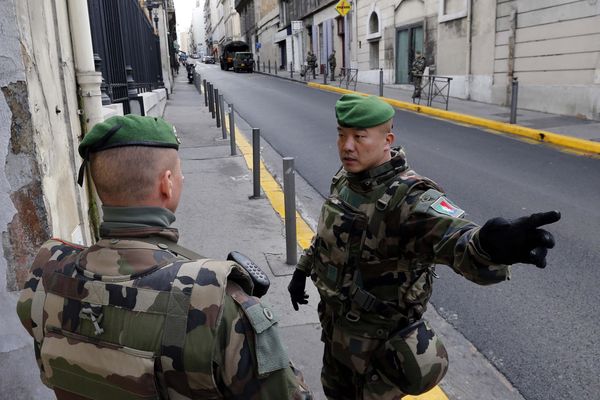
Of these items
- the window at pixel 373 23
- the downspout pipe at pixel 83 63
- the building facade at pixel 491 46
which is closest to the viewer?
the downspout pipe at pixel 83 63

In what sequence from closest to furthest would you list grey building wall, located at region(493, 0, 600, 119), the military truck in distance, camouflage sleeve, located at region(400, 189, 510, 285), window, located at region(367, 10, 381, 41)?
camouflage sleeve, located at region(400, 189, 510, 285) → grey building wall, located at region(493, 0, 600, 119) → window, located at region(367, 10, 381, 41) → the military truck in distance

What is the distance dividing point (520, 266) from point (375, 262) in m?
2.97

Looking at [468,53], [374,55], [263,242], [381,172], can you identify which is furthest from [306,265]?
[374,55]

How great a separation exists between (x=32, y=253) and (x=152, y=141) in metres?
1.78

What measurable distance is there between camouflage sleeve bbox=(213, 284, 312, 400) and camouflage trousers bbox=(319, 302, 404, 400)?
97cm

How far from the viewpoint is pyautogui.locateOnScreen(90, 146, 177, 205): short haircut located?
52.4 inches

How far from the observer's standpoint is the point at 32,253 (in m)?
2.74

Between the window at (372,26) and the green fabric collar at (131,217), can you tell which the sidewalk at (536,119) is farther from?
the green fabric collar at (131,217)

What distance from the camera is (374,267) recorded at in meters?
2.08

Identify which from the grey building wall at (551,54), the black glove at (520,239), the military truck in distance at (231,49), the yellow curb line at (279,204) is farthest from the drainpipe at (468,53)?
the military truck in distance at (231,49)

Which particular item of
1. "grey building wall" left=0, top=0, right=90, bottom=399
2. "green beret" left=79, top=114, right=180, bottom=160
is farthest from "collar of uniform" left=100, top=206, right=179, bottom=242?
"grey building wall" left=0, top=0, right=90, bottom=399

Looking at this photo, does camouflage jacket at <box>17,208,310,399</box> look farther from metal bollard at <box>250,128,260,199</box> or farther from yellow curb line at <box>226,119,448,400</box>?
metal bollard at <box>250,128,260,199</box>

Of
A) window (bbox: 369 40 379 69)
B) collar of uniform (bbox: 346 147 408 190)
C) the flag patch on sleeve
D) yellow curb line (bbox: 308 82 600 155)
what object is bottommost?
yellow curb line (bbox: 308 82 600 155)

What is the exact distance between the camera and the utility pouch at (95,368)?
3.97ft
